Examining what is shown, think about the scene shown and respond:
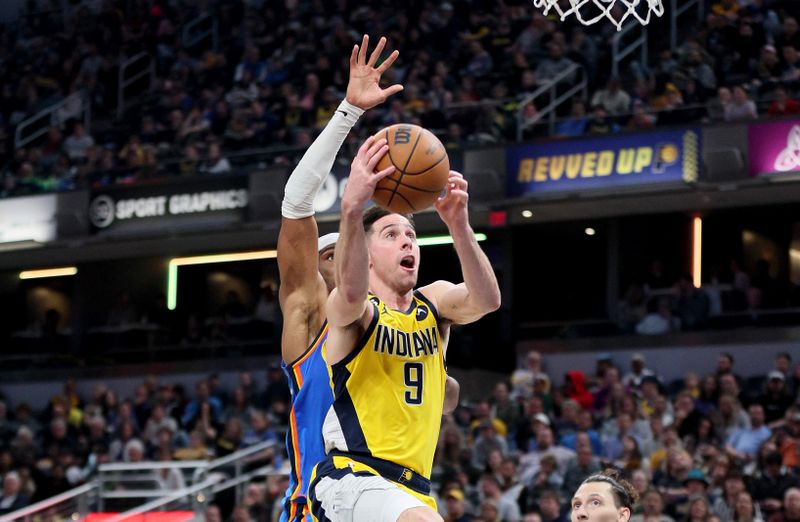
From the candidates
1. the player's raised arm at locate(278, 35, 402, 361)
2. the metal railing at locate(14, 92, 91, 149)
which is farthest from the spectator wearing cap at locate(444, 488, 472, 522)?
the metal railing at locate(14, 92, 91, 149)

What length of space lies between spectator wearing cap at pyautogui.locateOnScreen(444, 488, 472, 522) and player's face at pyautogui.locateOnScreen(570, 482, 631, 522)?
7.86m

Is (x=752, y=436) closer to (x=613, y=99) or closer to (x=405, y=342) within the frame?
(x=613, y=99)

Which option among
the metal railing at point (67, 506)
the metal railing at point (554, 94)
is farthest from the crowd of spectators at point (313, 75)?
the metal railing at point (67, 506)

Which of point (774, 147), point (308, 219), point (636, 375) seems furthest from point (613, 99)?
point (308, 219)

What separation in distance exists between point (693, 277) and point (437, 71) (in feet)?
17.0

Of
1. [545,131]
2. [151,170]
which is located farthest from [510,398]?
[151,170]

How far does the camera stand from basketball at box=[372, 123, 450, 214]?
6020 mm

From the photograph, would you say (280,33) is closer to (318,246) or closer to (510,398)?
(510,398)

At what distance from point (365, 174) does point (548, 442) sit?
9.65 m

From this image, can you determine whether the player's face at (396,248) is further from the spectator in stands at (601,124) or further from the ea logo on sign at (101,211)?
the ea logo on sign at (101,211)

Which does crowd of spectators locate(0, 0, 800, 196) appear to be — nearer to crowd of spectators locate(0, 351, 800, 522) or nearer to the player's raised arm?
crowd of spectators locate(0, 351, 800, 522)

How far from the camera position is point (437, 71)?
21.7 metres

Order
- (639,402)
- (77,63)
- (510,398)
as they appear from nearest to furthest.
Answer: (639,402) → (510,398) → (77,63)

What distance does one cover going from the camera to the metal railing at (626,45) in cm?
2109
